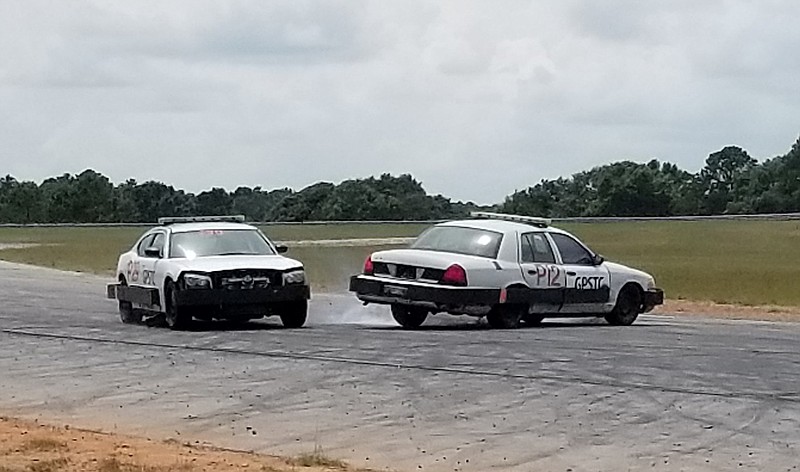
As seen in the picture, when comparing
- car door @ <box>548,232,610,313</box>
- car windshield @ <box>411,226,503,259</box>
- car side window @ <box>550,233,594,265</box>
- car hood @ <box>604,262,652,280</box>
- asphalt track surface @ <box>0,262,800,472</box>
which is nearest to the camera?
asphalt track surface @ <box>0,262,800,472</box>

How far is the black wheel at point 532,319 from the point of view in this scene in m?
21.2

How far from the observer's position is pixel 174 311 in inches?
784

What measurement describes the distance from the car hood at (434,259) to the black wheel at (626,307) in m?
2.68

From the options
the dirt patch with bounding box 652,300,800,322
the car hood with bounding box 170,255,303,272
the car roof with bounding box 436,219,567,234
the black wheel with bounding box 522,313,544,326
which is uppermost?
the car roof with bounding box 436,219,567,234

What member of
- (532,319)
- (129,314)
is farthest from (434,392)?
(129,314)

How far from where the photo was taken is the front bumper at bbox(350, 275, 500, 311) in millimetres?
19922

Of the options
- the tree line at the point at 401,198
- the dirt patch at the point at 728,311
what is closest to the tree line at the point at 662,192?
the tree line at the point at 401,198

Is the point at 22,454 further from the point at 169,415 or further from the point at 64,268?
the point at 64,268

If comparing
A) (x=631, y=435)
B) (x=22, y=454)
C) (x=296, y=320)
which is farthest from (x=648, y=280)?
(x=22, y=454)

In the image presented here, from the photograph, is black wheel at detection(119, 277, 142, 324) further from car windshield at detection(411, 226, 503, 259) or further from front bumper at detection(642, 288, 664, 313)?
front bumper at detection(642, 288, 664, 313)

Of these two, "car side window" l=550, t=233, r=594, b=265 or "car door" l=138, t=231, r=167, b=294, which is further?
"car side window" l=550, t=233, r=594, b=265

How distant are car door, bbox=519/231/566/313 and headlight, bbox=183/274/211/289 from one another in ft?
13.6

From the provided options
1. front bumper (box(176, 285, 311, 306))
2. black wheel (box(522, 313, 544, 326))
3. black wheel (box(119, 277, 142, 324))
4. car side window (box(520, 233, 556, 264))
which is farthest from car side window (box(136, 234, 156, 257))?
black wheel (box(522, 313, 544, 326))

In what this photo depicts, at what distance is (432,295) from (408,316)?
142 cm
